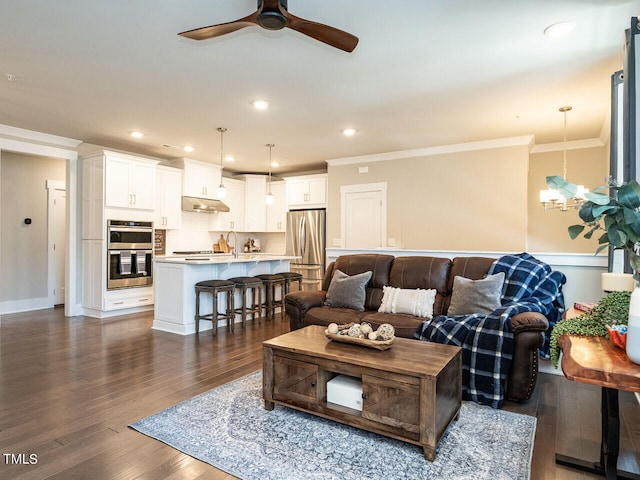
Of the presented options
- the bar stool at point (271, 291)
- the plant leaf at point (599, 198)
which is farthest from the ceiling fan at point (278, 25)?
the bar stool at point (271, 291)

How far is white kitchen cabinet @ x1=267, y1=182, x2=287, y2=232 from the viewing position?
7805mm

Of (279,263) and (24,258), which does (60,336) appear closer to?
(24,258)

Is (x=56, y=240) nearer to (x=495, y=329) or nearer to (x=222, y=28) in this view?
(x=222, y=28)

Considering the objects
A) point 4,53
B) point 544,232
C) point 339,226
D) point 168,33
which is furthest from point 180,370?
point 544,232

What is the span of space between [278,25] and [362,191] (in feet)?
14.9

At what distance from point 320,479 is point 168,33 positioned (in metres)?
2.99

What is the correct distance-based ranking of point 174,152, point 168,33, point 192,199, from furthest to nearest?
point 192,199 < point 174,152 < point 168,33

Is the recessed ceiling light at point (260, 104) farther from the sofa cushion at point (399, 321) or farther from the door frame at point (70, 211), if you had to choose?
the door frame at point (70, 211)

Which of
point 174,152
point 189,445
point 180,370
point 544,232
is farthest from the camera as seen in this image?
point 174,152

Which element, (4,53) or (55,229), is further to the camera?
(55,229)

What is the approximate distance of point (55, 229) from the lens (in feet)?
21.3

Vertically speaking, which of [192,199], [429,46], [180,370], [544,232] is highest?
[429,46]

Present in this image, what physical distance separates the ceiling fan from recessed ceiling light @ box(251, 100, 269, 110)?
174 centimetres

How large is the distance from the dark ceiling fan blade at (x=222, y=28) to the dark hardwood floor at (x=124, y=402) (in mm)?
2382
